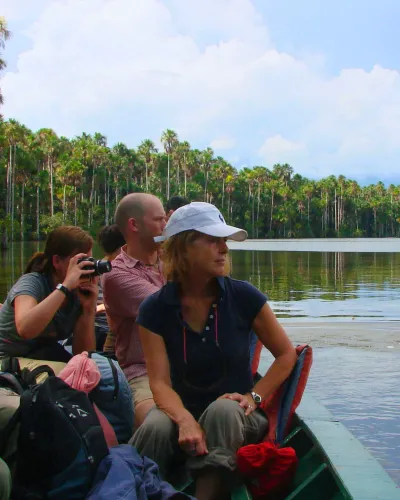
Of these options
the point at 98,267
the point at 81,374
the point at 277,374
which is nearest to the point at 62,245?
the point at 98,267

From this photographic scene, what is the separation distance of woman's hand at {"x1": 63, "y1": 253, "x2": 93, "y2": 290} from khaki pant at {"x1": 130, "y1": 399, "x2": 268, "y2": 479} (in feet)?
3.43

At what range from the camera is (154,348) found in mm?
3117

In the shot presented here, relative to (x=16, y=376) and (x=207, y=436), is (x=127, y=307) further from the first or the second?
(x=207, y=436)

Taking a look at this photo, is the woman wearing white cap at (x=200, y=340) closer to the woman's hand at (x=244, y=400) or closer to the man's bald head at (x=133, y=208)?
the woman's hand at (x=244, y=400)

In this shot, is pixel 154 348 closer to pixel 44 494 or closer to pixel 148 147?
pixel 44 494

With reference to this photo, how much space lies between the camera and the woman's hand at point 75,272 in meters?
3.79

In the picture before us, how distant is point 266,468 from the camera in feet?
9.33

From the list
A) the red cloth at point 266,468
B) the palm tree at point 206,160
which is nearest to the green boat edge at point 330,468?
the red cloth at point 266,468

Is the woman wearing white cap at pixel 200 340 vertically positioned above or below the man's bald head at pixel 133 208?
below

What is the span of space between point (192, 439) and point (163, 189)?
9228 centimetres

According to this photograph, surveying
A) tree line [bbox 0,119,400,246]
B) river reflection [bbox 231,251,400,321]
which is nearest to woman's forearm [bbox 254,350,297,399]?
river reflection [bbox 231,251,400,321]

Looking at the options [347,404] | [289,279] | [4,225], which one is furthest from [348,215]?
[347,404]

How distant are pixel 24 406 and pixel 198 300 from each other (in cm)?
95

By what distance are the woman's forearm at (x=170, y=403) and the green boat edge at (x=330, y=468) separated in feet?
1.13
